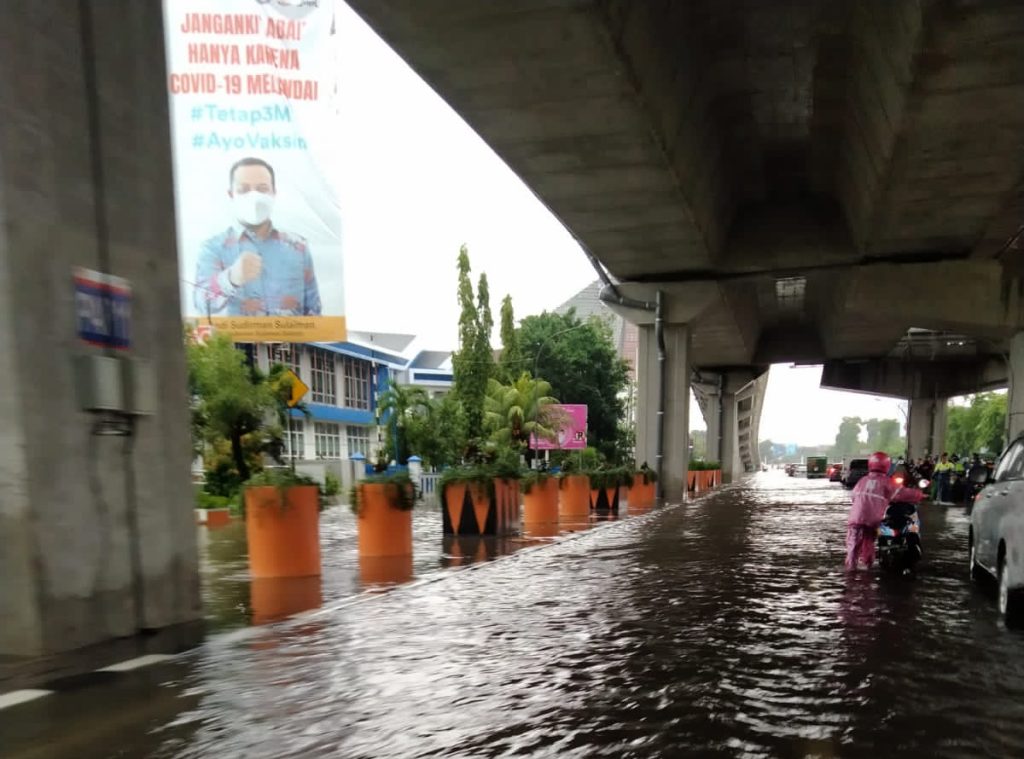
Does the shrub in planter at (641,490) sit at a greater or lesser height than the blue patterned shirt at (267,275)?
lesser

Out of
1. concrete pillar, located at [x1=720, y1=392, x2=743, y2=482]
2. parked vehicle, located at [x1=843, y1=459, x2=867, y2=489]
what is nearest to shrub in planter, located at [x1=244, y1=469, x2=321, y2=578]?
parked vehicle, located at [x1=843, y1=459, x2=867, y2=489]

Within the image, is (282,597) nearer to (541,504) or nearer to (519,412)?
(541,504)

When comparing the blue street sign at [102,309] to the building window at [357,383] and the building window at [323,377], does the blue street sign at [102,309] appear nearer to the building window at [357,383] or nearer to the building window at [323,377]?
the building window at [323,377]

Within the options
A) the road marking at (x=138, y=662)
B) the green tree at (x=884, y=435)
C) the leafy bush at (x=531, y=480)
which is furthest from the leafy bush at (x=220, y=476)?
the green tree at (x=884, y=435)

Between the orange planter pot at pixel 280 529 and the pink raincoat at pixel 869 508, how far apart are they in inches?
271

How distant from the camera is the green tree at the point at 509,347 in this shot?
49.2 meters

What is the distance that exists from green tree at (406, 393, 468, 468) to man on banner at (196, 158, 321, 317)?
16.2m

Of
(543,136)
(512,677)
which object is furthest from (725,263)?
(512,677)

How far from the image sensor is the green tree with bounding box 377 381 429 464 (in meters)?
38.2

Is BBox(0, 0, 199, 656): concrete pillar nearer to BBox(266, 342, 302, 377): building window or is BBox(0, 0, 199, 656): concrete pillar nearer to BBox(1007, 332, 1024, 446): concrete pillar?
BBox(1007, 332, 1024, 446): concrete pillar

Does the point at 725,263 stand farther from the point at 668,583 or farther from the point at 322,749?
the point at 322,749

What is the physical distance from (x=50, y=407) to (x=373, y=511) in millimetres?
6318

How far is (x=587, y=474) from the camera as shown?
68.3 ft

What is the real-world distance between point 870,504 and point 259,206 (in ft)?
64.2
